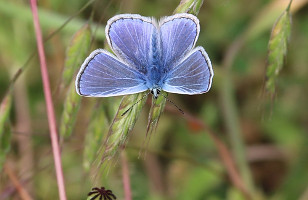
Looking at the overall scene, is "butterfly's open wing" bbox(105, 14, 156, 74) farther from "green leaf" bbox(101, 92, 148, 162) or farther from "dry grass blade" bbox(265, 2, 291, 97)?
"dry grass blade" bbox(265, 2, 291, 97)

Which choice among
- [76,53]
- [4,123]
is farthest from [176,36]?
[4,123]

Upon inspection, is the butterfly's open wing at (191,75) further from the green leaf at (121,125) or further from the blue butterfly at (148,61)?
the green leaf at (121,125)

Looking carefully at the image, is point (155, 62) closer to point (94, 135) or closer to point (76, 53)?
point (76, 53)

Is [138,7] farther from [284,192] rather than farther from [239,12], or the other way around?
[284,192]

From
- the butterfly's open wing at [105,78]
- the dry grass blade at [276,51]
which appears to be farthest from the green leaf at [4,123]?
the dry grass blade at [276,51]

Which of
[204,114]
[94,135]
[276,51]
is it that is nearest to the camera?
[276,51]

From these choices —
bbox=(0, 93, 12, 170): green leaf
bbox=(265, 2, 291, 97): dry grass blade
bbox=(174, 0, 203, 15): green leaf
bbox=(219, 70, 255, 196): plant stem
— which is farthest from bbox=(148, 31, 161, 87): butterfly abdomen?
bbox=(219, 70, 255, 196): plant stem
